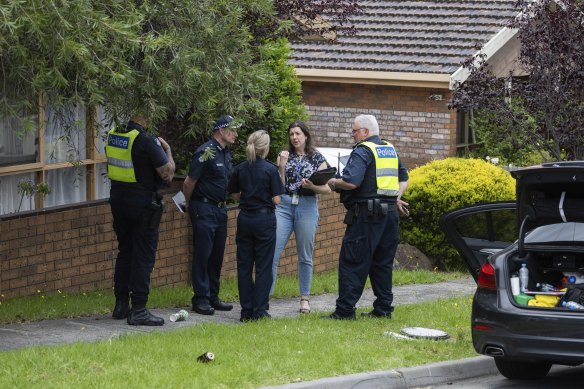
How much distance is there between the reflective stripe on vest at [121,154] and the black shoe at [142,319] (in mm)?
1206

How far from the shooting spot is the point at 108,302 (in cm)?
1209

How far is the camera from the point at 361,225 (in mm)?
11383

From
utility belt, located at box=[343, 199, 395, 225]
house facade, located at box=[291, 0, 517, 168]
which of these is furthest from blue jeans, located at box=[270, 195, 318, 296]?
house facade, located at box=[291, 0, 517, 168]

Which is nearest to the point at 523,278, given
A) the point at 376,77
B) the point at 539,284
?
the point at 539,284

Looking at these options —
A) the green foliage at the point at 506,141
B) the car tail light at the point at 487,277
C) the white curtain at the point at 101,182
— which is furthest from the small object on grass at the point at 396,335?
the green foliage at the point at 506,141

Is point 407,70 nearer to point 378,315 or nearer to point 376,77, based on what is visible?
point 376,77

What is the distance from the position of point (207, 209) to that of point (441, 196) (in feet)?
17.6

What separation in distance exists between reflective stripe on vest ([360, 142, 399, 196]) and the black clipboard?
22.2 inches

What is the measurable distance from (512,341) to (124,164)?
3.91 m

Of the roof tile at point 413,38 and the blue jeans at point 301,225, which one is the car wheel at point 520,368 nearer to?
the blue jeans at point 301,225

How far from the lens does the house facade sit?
20094 millimetres

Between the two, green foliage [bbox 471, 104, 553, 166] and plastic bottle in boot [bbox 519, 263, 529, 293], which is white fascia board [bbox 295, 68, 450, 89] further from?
plastic bottle in boot [bbox 519, 263, 529, 293]

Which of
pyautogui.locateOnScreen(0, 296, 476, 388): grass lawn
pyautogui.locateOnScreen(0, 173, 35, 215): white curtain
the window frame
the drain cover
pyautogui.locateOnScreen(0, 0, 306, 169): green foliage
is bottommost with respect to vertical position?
the drain cover

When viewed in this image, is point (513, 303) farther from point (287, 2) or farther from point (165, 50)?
point (287, 2)
